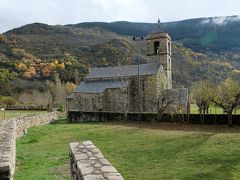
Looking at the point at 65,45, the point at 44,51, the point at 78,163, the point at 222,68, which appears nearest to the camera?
the point at 78,163

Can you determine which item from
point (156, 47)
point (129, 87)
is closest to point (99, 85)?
point (129, 87)

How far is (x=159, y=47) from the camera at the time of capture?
47406 mm

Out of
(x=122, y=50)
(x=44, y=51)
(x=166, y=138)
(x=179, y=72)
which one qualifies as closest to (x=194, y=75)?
(x=179, y=72)

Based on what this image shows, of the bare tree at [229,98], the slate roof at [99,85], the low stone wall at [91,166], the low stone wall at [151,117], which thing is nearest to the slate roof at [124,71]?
the slate roof at [99,85]

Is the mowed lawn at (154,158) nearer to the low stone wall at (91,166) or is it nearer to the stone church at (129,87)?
the low stone wall at (91,166)

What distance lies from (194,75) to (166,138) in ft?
281

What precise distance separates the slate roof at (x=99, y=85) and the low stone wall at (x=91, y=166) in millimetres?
36209

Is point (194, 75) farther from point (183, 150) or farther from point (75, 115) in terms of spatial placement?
point (183, 150)

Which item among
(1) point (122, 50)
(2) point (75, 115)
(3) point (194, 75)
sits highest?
(1) point (122, 50)

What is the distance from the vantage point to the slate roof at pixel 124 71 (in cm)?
4400

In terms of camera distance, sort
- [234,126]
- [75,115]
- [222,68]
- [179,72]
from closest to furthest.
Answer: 1. [234,126]
2. [75,115]
3. [179,72]
4. [222,68]

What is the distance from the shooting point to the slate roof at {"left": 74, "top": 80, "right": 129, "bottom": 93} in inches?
1741

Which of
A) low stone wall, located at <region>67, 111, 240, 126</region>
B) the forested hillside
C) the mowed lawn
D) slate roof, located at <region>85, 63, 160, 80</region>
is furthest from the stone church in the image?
the mowed lawn

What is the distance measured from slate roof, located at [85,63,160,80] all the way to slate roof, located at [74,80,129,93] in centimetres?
113
